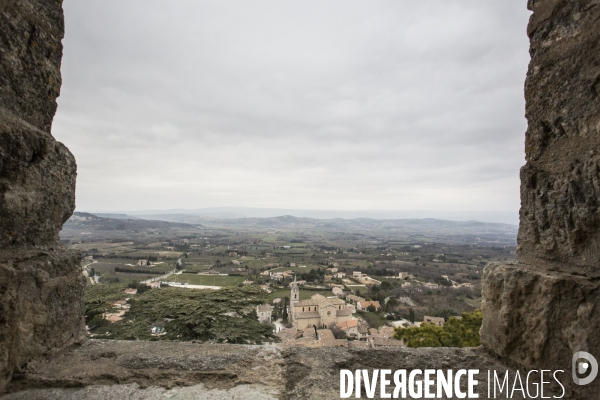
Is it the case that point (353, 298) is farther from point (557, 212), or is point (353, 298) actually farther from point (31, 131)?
point (31, 131)

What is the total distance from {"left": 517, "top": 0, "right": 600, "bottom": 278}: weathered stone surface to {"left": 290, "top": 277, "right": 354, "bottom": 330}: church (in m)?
24.6

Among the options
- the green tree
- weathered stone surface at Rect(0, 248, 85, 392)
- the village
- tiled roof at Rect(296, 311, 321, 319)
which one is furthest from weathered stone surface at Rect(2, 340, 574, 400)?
tiled roof at Rect(296, 311, 321, 319)

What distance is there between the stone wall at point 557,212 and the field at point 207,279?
3473cm

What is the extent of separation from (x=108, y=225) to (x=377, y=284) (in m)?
111

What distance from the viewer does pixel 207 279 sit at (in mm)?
37281

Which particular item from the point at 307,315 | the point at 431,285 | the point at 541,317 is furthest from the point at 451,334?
the point at 431,285

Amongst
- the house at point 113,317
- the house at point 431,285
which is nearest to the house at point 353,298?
the house at point 431,285

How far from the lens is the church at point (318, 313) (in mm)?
25633

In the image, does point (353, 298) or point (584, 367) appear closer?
point (584, 367)

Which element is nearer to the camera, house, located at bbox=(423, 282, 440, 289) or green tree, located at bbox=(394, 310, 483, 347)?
green tree, located at bbox=(394, 310, 483, 347)

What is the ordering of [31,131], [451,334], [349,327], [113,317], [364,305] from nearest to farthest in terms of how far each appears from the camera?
[31,131] → [451,334] → [113,317] → [349,327] → [364,305]

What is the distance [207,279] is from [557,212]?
3919 cm

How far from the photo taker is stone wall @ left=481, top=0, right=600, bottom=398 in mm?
1765

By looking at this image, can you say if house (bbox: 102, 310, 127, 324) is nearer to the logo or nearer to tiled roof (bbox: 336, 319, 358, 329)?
the logo
